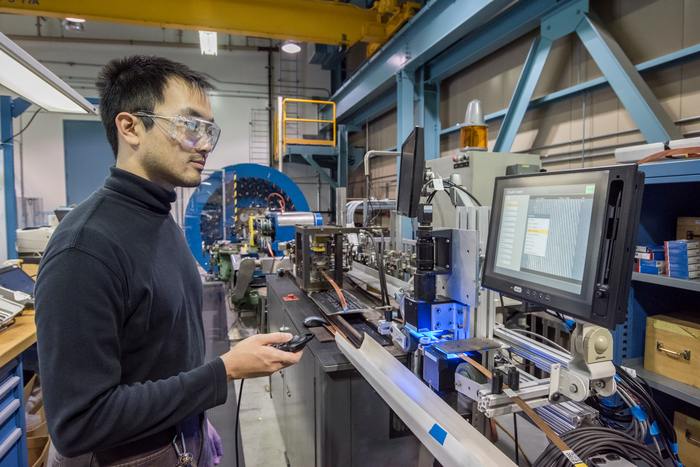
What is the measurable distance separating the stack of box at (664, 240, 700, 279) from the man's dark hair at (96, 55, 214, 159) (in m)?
1.71

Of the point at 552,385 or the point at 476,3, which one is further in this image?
the point at 476,3

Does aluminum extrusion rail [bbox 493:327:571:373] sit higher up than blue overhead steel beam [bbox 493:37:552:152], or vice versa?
blue overhead steel beam [bbox 493:37:552:152]

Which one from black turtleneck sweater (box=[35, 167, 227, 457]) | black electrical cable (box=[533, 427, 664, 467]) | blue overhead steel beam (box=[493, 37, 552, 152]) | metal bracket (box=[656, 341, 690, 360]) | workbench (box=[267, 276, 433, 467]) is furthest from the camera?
blue overhead steel beam (box=[493, 37, 552, 152])

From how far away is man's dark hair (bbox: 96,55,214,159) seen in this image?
855mm

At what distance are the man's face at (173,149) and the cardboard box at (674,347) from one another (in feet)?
5.87

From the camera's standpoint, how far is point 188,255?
103 cm

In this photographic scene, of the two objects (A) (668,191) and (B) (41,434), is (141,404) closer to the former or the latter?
(B) (41,434)

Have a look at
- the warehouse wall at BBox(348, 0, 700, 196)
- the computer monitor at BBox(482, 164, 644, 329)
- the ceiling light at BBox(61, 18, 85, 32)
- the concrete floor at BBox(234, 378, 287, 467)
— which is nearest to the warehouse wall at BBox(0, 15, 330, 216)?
the ceiling light at BBox(61, 18, 85, 32)

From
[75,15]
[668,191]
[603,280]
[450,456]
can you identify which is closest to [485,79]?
[668,191]

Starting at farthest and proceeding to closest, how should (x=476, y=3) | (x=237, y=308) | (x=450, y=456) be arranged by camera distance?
(x=237, y=308) < (x=476, y=3) < (x=450, y=456)

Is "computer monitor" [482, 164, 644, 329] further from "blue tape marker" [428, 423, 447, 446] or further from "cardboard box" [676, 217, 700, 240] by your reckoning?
"cardboard box" [676, 217, 700, 240]

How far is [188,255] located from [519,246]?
834 mm

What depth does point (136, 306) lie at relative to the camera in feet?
2.49

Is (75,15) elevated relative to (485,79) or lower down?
elevated
